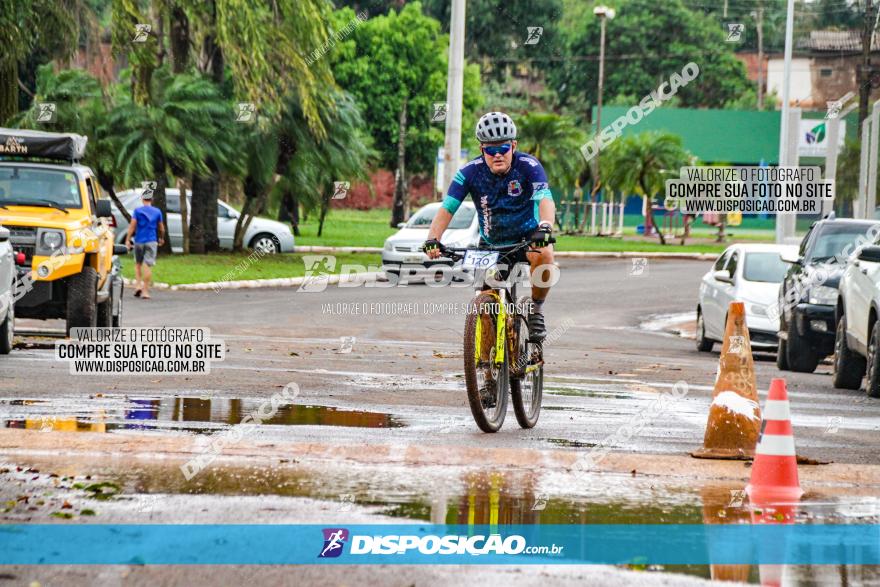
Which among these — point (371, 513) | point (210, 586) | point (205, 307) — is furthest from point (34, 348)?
point (210, 586)

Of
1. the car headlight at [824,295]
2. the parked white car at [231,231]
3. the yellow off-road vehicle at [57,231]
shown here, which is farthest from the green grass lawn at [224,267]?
the car headlight at [824,295]

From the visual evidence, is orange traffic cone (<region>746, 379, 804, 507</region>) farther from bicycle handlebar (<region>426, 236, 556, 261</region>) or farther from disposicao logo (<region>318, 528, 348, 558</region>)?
bicycle handlebar (<region>426, 236, 556, 261</region>)

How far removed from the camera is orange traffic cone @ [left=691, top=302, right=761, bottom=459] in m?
8.70

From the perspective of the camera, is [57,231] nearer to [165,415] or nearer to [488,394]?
[165,415]

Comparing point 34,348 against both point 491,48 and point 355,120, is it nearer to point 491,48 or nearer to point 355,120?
point 355,120

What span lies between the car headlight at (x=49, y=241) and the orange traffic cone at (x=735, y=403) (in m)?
9.46

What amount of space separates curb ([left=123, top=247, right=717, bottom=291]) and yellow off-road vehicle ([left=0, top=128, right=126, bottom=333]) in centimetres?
1022

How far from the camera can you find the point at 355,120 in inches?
1410

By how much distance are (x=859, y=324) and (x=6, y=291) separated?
8227 mm

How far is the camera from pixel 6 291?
1400 centimetres

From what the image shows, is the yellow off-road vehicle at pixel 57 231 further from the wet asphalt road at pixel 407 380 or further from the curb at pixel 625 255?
the curb at pixel 625 255

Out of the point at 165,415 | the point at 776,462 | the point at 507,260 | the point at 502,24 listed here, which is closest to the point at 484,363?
the point at 507,260

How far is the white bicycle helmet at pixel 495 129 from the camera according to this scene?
31.5ft

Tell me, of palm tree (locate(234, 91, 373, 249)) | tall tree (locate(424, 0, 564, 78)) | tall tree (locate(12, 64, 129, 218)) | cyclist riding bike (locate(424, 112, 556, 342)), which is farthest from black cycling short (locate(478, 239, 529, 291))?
tall tree (locate(424, 0, 564, 78))
